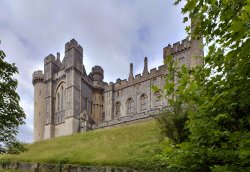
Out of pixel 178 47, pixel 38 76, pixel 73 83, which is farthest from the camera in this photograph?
pixel 38 76

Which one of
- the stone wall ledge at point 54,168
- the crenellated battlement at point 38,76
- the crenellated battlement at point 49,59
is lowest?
the stone wall ledge at point 54,168

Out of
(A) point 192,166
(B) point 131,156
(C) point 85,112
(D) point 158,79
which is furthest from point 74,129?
(A) point 192,166

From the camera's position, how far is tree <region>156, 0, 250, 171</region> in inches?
148

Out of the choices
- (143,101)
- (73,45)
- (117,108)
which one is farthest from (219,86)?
(73,45)

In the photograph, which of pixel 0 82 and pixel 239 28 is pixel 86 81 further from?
pixel 239 28

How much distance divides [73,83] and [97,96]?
812cm

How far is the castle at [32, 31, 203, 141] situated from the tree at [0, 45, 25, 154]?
28.8 m

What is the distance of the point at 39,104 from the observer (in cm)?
5478

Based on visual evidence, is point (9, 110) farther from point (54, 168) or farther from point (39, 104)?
point (39, 104)

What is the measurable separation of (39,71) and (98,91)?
12030 millimetres

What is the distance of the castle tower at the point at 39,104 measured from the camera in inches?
2089

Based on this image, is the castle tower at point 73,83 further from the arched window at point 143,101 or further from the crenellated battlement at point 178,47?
the crenellated battlement at point 178,47

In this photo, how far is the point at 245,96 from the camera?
486 centimetres

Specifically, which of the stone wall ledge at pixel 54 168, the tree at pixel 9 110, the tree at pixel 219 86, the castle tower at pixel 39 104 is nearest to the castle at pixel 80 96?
the castle tower at pixel 39 104
